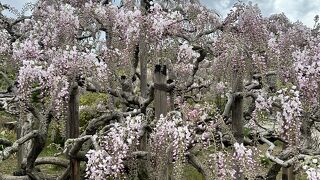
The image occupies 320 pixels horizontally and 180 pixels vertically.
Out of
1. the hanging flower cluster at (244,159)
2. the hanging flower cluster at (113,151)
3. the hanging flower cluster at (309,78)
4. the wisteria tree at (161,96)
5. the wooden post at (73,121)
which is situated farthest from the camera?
the wooden post at (73,121)

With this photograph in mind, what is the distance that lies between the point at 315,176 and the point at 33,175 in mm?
3321

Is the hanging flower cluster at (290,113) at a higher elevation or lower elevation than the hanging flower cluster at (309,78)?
lower

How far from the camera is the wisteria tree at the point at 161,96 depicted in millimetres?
4156

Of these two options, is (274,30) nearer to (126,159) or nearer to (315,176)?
(126,159)

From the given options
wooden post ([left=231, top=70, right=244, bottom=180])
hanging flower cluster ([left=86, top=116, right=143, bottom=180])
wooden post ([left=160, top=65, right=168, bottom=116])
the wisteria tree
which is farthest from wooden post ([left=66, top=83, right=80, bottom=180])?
wooden post ([left=231, top=70, right=244, bottom=180])

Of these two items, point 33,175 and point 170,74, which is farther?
point 170,74

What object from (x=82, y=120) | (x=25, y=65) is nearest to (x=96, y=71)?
(x=25, y=65)

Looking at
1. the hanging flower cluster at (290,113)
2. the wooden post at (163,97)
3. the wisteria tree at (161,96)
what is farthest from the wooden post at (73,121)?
the hanging flower cluster at (290,113)

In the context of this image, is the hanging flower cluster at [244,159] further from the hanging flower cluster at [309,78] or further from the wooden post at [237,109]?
the wooden post at [237,109]

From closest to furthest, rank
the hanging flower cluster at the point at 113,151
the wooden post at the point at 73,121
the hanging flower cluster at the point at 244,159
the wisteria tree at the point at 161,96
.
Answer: the hanging flower cluster at the point at 113,151
the hanging flower cluster at the point at 244,159
the wisteria tree at the point at 161,96
the wooden post at the point at 73,121

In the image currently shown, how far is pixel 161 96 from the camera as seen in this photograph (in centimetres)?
467

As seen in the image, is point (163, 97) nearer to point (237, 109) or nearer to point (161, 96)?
point (161, 96)

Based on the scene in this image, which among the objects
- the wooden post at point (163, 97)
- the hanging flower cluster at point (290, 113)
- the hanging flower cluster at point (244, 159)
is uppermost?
the wooden post at point (163, 97)

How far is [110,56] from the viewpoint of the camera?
22.7 ft
